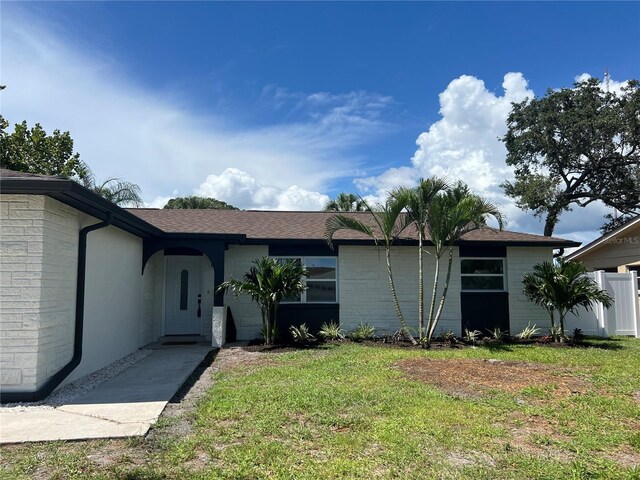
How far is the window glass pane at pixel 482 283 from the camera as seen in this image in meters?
12.9

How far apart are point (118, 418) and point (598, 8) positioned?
12409 millimetres

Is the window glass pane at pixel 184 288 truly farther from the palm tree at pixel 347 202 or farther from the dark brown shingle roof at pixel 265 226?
the palm tree at pixel 347 202

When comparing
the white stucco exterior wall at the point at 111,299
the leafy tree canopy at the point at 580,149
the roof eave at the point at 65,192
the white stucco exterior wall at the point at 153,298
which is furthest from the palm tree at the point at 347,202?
the roof eave at the point at 65,192

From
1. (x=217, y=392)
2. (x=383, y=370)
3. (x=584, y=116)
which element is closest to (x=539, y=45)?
(x=383, y=370)

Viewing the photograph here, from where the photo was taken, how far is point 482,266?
42.6 ft

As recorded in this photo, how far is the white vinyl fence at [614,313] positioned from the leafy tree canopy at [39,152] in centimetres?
2069

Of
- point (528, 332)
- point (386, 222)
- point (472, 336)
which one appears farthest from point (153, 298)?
point (528, 332)

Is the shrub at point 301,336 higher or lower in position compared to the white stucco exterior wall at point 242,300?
lower

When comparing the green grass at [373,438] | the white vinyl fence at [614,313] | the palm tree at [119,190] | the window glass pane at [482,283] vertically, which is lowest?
the green grass at [373,438]

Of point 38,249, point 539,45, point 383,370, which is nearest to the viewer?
point 38,249

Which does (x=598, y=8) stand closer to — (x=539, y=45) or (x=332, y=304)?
(x=539, y=45)

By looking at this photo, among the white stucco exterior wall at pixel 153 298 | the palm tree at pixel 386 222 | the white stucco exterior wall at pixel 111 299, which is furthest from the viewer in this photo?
the white stucco exterior wall at pixel 153 298

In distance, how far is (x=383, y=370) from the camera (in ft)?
24.9

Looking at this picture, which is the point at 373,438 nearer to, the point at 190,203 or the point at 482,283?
the point at 482,283
